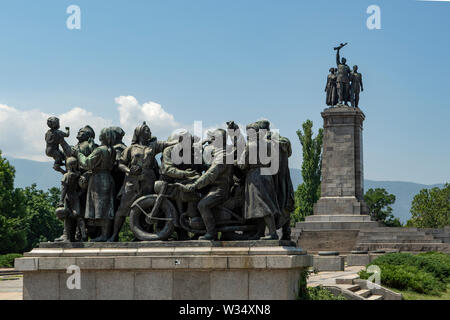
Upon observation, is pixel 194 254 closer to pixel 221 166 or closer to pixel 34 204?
pixel 221 166

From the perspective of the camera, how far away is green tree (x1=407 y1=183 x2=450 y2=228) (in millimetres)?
70675

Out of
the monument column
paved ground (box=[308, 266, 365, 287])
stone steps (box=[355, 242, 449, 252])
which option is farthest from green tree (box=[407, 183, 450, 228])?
paved ground (box=[308, 266, 365, 287])

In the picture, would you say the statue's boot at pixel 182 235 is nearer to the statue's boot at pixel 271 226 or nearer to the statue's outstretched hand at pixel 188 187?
the statue's outstretched hand at pixel 188 187

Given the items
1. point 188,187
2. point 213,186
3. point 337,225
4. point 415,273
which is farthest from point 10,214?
point 213,186

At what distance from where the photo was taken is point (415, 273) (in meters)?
19.8

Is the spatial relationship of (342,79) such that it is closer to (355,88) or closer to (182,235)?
(355,88)

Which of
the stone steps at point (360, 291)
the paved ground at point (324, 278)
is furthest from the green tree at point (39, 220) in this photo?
the stone steps at point (360, 291)

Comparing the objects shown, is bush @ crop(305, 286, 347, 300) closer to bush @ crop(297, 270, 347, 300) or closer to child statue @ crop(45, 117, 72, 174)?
bush @ crop(297, 270, 347, 300)

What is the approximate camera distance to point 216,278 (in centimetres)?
1149

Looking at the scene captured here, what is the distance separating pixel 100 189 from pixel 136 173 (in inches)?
32.0

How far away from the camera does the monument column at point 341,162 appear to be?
1583 inches

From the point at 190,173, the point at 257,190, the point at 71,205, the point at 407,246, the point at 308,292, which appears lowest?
the point at 407,246

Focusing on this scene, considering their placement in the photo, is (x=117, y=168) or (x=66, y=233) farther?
(x=117, y=168)

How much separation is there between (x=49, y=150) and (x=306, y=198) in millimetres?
45115
